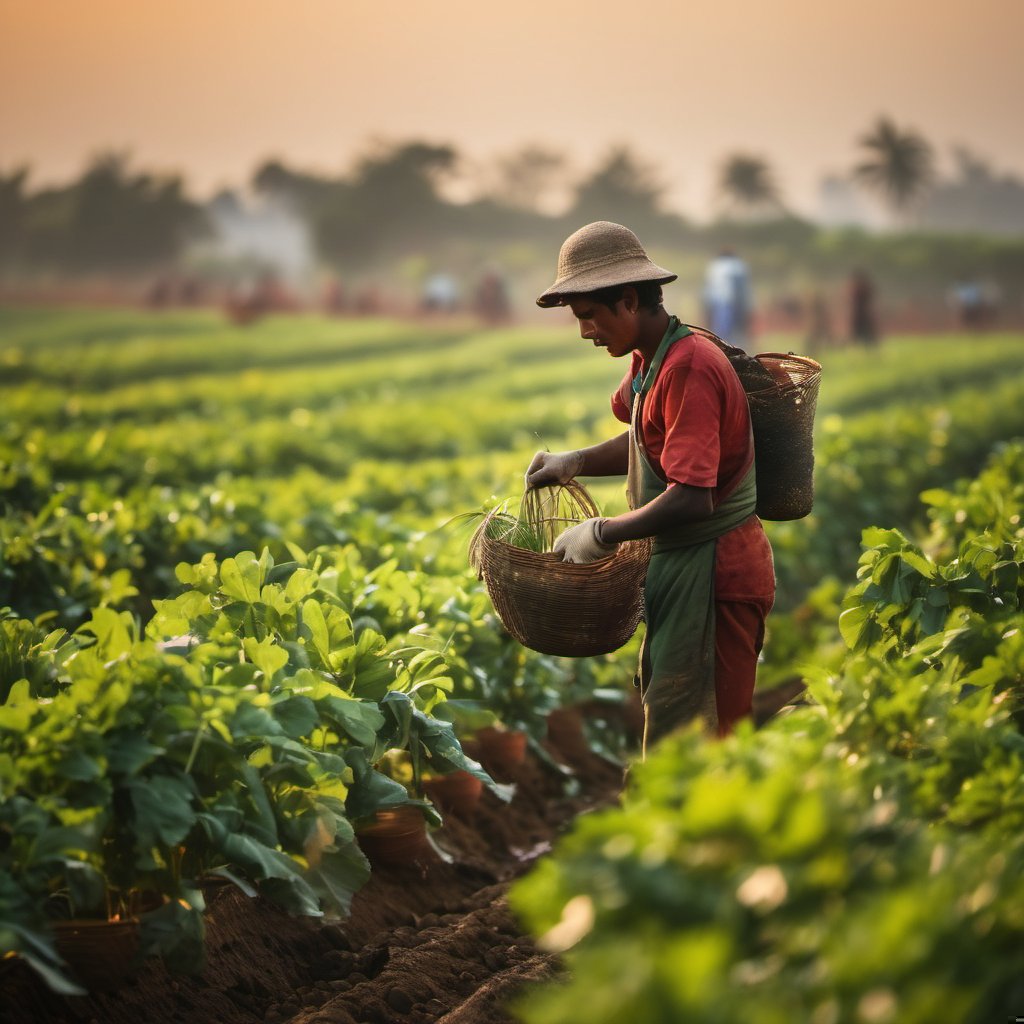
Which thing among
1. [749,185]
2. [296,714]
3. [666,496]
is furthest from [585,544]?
[749,185]

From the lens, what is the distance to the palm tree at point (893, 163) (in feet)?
270

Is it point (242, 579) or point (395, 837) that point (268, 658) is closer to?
point (242, 579)

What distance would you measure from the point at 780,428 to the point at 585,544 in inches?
31.4

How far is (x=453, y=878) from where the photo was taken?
4.91 m

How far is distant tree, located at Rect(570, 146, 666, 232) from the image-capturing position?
81.1 meters

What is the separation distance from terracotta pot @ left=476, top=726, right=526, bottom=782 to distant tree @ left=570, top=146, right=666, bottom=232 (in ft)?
250

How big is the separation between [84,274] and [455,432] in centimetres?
5606

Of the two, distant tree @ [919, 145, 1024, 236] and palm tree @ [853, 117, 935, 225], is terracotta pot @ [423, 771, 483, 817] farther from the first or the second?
distant tree @ [919, 145, 1024, 236]

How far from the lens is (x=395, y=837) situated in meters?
4.52

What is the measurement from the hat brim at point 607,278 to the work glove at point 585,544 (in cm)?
61

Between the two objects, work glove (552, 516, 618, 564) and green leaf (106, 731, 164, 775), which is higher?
work glove (552, 516, 618, 564)

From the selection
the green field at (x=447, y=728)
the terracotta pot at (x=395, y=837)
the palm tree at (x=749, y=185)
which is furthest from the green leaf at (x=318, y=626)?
the palm tree at (x=749, y=185)

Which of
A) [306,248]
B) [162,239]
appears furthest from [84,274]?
[306,248]

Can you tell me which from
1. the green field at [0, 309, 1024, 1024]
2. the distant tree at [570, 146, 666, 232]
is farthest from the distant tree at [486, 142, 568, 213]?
the green field at [0, 309, 1024, 1024]
